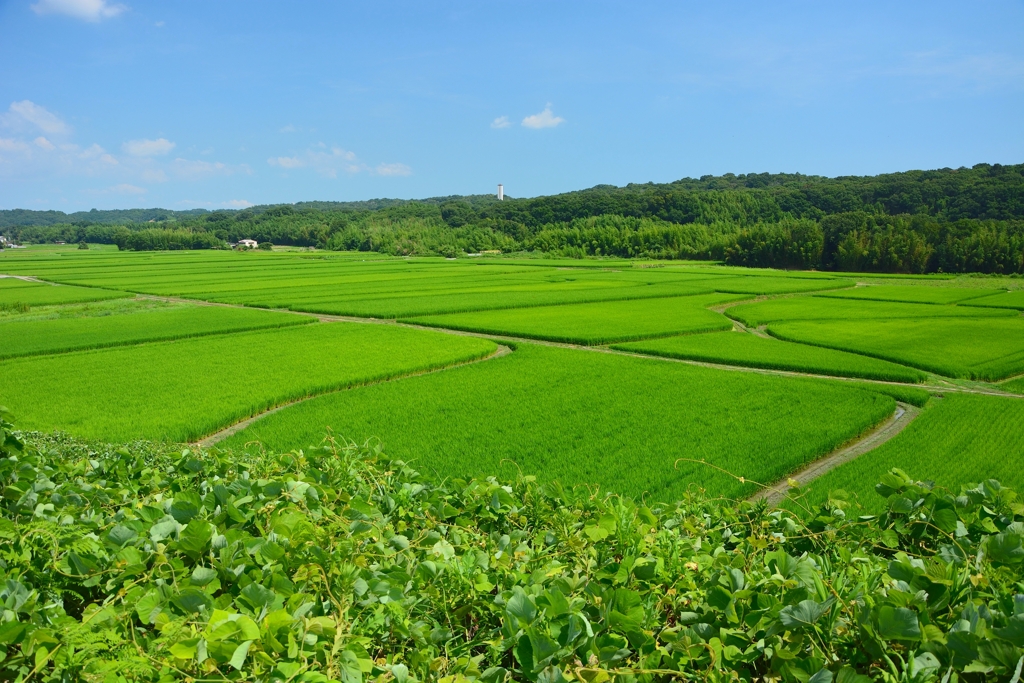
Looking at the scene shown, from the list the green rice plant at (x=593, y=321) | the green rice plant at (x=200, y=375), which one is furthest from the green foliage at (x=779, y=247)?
the green rice plant at (x=200, y=375)

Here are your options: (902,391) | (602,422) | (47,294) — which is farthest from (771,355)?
(47,294)

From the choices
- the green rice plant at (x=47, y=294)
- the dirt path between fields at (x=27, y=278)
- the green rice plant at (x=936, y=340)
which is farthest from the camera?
the dirt path between fields at (x=27, y=278)

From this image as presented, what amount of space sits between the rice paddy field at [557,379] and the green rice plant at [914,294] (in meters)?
0.66

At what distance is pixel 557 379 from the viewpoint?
18.2 m

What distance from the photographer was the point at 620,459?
11492 millimetres

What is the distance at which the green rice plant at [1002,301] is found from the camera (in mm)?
34906

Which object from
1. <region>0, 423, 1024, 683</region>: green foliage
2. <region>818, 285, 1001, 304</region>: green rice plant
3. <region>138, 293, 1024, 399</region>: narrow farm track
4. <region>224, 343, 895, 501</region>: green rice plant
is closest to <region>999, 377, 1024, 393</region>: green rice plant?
<region>138, 293, 1024, 399</region>: narrow farm track

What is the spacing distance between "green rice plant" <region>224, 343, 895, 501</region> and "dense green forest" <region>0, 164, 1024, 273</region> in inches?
2253

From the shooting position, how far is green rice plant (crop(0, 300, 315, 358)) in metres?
24.1

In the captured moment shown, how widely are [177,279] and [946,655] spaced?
5746 centimetres

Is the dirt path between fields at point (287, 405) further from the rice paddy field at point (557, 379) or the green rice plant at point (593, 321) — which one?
the green rice plant at point (593, 321)

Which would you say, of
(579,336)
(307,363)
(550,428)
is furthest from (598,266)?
(550,428)

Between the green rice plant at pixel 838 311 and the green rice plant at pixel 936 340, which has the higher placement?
the green rice plant at pixel 838 311

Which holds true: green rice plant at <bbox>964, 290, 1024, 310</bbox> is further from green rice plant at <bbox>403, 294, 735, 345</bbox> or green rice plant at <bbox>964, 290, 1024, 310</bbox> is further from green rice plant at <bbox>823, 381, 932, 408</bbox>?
green rice plant at <bbox>823, 381, 932, 408</bbox>
